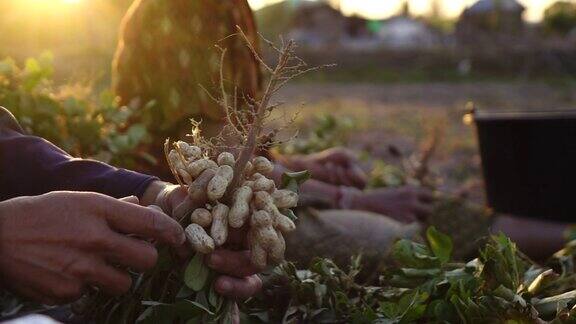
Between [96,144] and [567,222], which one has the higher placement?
[96,144]

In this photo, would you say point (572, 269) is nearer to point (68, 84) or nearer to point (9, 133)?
point (9, 133)

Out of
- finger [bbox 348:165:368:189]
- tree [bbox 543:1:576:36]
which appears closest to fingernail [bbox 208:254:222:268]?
finger [bbox 348:165:368:189]

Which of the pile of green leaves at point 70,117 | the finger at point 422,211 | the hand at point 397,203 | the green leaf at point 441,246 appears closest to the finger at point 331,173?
the hand at point 397,203

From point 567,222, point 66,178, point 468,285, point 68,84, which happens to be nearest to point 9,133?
point 66,178

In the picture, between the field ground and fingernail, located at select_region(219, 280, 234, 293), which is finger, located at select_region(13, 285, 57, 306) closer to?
fingernail, located at select_region(219, 280, 234, 293)

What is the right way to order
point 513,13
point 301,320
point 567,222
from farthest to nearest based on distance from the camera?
point 513,13 → point 567,222 → point 301,320

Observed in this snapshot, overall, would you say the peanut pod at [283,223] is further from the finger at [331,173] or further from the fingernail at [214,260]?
the finger at [331,173]

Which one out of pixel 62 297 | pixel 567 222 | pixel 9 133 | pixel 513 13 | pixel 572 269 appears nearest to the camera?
pixel 62 297
